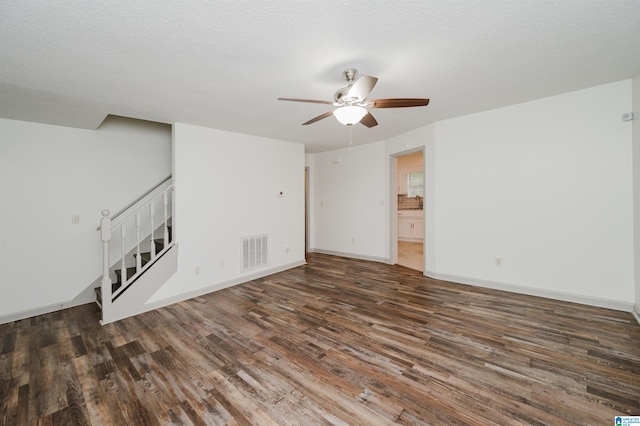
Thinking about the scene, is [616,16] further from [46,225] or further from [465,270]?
[46,225]

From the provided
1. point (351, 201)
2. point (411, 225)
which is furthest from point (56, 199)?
point (411, 225)

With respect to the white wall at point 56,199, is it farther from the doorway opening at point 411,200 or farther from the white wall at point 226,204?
the doorway opening at point 411,200

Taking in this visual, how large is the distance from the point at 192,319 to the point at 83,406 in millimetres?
1306

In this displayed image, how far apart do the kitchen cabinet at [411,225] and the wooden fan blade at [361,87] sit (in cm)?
667

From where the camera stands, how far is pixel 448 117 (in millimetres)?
4012

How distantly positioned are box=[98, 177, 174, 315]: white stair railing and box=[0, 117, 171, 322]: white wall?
0.22m

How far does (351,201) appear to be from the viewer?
607 centimetres

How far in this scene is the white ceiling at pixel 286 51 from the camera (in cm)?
162

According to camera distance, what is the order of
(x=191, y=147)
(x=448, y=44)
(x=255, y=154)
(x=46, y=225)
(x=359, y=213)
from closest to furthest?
(x=448, y=44), (x=46, y=225), (x=191, y=147), (x=255, y=154), (x=359, y=213)

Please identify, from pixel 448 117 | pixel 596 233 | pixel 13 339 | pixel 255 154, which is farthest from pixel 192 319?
pixel 596 233

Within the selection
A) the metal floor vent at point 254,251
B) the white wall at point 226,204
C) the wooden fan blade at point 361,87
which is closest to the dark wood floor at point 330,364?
the white wall at point 226,204

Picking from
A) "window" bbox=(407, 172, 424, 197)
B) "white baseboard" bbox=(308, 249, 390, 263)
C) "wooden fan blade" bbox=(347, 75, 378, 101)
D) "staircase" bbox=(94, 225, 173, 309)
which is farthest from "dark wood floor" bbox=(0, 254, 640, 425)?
"window" bbox=(407, 172, 424, 197)

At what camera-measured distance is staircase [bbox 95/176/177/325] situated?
306 centimetres

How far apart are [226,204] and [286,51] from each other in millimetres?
2802
